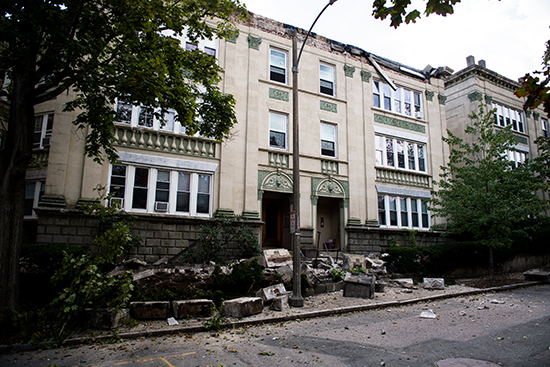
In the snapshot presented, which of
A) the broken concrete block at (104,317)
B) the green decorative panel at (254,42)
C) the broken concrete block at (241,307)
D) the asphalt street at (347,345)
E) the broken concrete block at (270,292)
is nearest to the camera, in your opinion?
the asphalt street at (347,345)

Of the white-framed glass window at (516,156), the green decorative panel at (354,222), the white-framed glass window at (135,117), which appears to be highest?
the white-framed glass window at (516,156)

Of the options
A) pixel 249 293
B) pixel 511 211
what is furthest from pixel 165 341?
pixel 511 211

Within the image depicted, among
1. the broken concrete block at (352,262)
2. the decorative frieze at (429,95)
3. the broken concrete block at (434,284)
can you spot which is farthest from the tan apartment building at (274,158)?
the broken concrete block at (434,284)

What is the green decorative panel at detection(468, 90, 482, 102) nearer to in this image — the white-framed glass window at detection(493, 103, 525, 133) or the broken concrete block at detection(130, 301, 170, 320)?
the white-framed glass window at detection(493, 103, 525, 133)

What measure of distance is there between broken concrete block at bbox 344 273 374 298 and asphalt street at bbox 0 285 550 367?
1.99 m

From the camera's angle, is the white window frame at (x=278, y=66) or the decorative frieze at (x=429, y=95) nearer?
the white window frame at (x=278, y=66)

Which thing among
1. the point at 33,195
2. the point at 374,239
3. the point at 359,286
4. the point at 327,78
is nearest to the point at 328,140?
the point at 327,78

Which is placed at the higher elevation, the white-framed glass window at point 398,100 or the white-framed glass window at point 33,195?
the white-framed glass window at point 398,100

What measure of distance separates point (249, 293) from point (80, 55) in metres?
7.61

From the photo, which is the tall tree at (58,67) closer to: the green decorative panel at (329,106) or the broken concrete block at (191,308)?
the broken concrete block at (191,308)

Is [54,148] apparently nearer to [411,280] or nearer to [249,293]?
[249,293]

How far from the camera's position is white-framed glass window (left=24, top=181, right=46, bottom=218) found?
1386cm

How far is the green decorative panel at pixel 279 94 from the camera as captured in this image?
17538 mm

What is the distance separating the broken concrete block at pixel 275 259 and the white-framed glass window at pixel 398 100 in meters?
12.1
